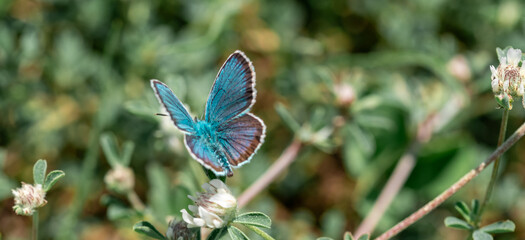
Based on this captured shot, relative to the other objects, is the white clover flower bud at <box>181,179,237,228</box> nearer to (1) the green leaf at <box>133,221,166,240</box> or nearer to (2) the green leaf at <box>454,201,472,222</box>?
(1) the green leaf at <box>133,221,166,240</box>

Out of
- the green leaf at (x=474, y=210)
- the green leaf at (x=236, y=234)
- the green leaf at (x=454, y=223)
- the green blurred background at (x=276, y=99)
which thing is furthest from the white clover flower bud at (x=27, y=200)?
the green leaf at (x=474, y=210)

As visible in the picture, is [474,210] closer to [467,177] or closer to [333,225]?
[467,177]

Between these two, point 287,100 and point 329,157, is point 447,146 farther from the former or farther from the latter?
point 287,100

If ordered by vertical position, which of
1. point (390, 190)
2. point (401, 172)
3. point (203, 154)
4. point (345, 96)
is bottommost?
point (203, 154)

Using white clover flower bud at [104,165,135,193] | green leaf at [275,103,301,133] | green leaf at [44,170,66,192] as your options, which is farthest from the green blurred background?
green leaf at [44,170,66,192]

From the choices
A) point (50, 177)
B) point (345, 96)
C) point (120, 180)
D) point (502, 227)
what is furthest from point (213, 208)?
point (345, 96)

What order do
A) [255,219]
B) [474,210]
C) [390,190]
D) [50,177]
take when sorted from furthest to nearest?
[390,190], [474,210], [50,177], [255,219]
